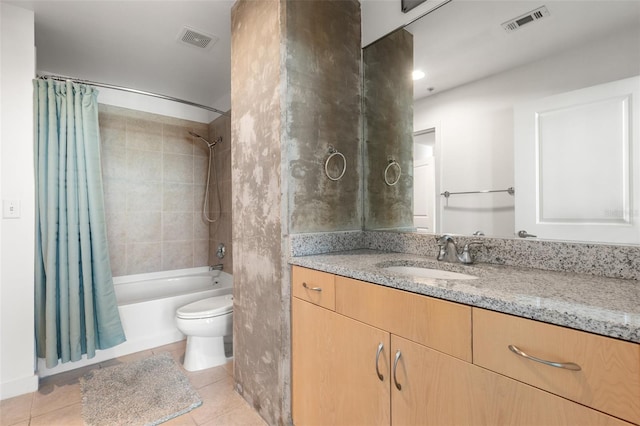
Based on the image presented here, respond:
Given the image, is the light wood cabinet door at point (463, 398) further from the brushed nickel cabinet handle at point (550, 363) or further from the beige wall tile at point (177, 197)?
the beige wall tile at point (177, 197)

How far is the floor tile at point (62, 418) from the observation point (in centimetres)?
158

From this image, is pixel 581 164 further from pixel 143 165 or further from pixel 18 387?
pixel 143 165

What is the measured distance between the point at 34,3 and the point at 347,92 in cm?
199

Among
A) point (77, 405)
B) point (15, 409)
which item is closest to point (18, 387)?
point (15, 409)

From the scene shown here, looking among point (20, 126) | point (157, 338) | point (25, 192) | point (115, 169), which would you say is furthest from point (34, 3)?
point (157, 338)

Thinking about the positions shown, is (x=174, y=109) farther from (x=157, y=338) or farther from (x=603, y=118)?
(x=603, y=118)

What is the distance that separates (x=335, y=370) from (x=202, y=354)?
54.9 inches

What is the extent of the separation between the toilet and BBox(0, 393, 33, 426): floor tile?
0.83 m

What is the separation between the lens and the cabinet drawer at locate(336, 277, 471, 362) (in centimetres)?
81

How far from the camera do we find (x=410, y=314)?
0.92 m

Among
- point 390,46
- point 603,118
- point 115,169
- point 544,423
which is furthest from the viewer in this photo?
point 115,169

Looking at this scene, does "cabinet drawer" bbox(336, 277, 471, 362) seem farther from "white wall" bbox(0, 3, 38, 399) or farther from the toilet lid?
"white wall" bbox(0, 3, 38, 399)

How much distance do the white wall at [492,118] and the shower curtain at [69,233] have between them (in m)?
2.24

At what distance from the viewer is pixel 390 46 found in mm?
1697
